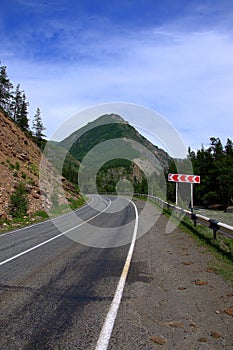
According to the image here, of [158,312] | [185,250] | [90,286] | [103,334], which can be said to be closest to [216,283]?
[158,312]

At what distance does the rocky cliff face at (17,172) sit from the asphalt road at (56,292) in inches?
453

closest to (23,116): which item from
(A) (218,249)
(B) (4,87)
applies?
(B) (4,87)

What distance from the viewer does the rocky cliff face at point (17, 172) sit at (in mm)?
25052

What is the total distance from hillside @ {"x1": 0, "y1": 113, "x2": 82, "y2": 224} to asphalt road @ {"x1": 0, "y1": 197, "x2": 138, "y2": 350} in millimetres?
11409

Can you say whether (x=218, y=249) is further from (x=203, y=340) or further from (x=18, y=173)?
(x=18, y=173)

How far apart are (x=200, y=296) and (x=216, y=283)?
1.01 m

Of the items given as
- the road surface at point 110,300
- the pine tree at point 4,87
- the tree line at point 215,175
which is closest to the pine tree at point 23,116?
the pine tree at point 4,87

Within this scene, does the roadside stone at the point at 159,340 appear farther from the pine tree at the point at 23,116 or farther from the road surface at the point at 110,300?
the pine tree at the point at 23,116

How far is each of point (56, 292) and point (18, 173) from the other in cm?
2616

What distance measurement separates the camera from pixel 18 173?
30.9 metres

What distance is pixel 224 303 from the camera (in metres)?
5.59

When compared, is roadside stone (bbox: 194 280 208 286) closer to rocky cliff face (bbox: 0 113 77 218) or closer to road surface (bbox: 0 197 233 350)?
road surface (bbox: 0 197 233 350)

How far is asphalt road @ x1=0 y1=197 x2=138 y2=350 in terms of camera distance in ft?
14.1

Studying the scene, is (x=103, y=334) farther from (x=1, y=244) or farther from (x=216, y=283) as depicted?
(x=1, y=244)
